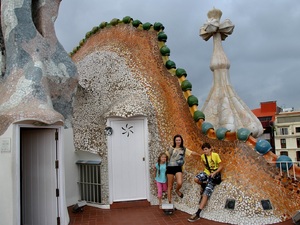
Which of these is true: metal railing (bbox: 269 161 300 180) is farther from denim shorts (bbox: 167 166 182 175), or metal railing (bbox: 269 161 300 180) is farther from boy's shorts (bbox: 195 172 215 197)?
denim shorts (bbox: 167 166 182 175)

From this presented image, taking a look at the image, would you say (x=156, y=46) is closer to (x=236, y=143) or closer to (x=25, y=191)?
(x=236, y=143)

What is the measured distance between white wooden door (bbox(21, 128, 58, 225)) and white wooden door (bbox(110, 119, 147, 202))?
159 centimetres

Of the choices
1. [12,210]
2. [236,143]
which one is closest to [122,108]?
[236,143]

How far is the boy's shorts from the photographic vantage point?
548 centimetres

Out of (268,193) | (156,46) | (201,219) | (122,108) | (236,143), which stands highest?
(156,46)

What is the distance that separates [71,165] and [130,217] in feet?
7.04

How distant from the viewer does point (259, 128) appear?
350 inches

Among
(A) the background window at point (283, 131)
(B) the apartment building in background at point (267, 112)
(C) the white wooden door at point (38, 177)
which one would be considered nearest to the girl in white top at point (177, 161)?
(C) the white wooden door at point (38, 177)

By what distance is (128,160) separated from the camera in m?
6.70

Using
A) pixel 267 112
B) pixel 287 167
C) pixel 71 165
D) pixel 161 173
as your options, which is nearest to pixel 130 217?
pixel 161 173

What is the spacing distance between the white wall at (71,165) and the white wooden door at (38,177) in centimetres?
129

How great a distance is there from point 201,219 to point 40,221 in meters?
2.96

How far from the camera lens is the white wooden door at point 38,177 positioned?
5.38 meters

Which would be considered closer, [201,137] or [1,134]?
[1,134]
